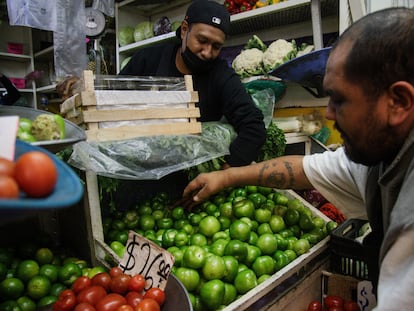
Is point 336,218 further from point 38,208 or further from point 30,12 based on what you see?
point 30,12

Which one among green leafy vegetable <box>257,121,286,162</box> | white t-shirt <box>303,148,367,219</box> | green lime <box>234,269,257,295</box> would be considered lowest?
green lime <box>234,269,257,295</box>

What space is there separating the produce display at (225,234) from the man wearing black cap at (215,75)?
0.25 m

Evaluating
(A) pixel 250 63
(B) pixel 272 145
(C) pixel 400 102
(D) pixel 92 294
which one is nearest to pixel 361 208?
(C) pixel 400 102

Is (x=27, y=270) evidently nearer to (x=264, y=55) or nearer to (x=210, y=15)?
(x=210, y=15)

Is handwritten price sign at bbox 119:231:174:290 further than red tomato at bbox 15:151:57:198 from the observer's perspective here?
Yes

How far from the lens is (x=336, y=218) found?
198cm

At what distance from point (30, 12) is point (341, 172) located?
10.7 feet

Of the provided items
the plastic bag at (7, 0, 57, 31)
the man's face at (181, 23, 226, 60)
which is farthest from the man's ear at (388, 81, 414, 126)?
the plastic bag at (7, 0, 57, 31)

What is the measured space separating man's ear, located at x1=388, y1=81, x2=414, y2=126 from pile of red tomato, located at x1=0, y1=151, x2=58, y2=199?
754mm

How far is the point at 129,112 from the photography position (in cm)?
134

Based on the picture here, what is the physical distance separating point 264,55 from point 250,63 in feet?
0.42

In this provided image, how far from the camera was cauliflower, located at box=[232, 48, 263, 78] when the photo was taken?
2.79m

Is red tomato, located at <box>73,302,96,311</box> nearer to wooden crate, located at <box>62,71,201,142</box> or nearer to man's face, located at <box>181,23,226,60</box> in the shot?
wooden crate, located at <box>62,71,201,142</box>

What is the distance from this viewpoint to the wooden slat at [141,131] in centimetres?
128
